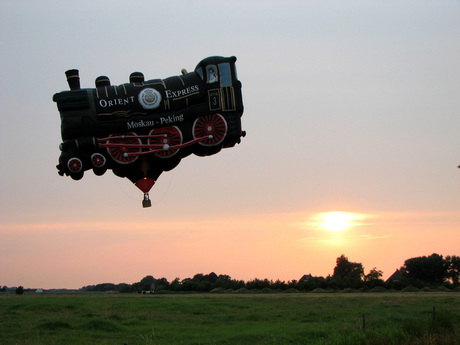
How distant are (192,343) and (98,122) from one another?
42.2 ft

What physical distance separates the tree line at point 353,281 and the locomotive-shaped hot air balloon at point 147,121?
61788mm

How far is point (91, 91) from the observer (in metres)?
15.3

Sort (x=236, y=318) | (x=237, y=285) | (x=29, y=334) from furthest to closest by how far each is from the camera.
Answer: (x=237, y=285), (x=236, y=318), (x=29, y=334)

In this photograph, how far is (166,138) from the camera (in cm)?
1539

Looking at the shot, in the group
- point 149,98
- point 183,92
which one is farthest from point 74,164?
point 183,92

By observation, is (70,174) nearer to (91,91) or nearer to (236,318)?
(91,91)

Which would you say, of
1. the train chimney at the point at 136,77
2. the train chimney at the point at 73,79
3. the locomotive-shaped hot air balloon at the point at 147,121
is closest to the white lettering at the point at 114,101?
the locomotive-shaped hot air balloon at the point at 147,121

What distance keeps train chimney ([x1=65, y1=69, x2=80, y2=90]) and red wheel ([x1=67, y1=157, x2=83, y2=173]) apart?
6.40 feet

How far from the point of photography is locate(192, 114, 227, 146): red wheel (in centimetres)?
1548

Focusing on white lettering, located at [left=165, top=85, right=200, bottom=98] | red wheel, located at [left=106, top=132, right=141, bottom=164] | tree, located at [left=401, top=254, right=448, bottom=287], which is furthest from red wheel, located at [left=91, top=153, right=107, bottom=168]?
tree, located at [left=401, top=254, right=448, bottom=287]

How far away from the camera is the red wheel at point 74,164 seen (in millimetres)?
14960

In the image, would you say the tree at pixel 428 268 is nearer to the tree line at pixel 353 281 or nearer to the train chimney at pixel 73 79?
the tree line at pixel 353 281

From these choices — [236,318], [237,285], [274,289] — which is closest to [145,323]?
[236,318]

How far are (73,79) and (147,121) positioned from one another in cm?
227
